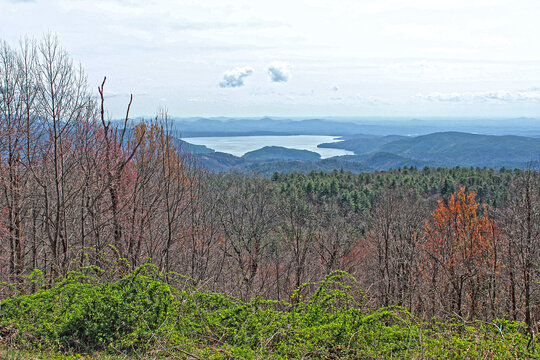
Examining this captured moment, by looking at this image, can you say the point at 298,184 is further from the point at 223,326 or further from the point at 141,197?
the point at 223,326

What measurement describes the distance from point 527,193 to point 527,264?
238 centimetres

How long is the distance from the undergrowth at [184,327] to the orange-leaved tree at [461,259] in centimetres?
816

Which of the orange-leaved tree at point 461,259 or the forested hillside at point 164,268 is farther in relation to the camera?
the orange-leaved tree at point 461,259

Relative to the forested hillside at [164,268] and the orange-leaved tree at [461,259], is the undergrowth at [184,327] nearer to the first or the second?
the forested hillside at [164,268]

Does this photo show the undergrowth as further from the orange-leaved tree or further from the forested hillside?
A: the orange-leaved tree

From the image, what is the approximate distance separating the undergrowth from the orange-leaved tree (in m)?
8.16

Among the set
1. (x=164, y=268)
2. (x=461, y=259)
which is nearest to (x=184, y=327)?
(x=164, y=268)

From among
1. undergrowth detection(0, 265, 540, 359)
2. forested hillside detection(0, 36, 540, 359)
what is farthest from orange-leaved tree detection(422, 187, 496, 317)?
undergrowth detection(0, 265, 540, 359)

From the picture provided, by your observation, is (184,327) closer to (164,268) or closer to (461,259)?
(164,268)

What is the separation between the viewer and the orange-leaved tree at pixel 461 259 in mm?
15641

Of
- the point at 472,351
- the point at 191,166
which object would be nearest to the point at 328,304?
the point at 472,351

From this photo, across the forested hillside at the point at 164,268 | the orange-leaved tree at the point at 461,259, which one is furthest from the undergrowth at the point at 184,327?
the orange-leaved tree at the point at 461,259

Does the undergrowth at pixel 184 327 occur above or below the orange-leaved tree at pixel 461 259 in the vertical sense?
above

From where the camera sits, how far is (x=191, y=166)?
55.9 feet
